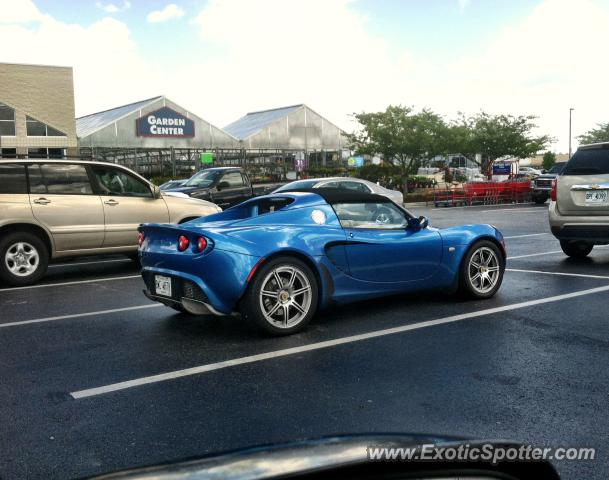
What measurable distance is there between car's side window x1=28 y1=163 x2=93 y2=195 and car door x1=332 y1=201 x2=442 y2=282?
4924mm

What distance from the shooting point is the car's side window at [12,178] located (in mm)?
9000

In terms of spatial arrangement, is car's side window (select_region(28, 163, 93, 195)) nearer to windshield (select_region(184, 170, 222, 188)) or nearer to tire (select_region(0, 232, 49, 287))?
tire (select_region(0, 232, 49, 287))

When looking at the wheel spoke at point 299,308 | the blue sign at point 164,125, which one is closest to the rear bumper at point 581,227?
the wheel spoke at point 299,308

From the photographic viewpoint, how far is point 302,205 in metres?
6.30

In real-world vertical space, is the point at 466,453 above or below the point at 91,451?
above

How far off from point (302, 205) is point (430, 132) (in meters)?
30.5

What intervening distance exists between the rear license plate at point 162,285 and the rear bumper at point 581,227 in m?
6.65

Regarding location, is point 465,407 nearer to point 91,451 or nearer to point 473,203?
point 91,451

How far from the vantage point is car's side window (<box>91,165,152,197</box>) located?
987 cm

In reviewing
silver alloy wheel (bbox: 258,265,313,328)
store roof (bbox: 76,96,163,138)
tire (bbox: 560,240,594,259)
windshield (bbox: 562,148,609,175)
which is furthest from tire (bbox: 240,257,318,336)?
store roof (bbox: 76,96,163,138)

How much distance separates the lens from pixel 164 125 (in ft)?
117

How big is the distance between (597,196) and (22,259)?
851 centimetres

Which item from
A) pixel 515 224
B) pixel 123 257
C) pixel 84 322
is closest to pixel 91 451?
pixel 84 322

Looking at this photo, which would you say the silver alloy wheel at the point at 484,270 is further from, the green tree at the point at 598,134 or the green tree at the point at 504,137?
the green tree at the point at 598,134
